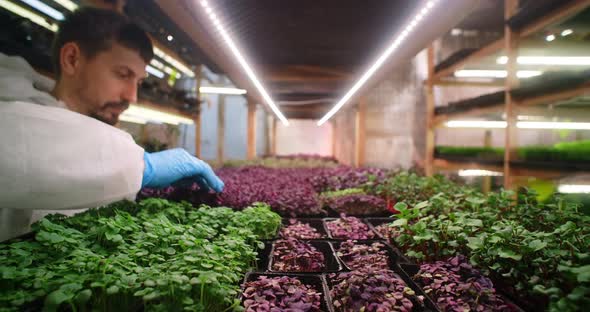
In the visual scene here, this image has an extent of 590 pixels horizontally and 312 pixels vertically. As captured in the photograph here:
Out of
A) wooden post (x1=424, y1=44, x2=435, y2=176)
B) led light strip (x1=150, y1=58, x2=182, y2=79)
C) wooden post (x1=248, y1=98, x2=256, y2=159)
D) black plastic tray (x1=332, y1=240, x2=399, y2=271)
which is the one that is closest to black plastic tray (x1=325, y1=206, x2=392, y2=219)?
black plastic tray (x1=332, y1=240, x2=399, y2=271)

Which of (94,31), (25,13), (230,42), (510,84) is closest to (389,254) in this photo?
(230,42)

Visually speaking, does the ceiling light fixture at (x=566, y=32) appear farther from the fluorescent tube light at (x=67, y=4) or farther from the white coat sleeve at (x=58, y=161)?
the fluorescent tube light at (x=67, y=4)

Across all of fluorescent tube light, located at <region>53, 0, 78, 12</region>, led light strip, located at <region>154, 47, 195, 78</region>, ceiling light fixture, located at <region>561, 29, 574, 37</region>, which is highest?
ceiling light fixture, located at <region>561, 29, 574, 37</region>

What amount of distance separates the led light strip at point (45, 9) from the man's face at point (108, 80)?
590 millimetres

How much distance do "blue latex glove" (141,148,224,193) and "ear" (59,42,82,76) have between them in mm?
689

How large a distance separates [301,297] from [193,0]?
1.22 m

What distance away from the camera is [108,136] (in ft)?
5.77

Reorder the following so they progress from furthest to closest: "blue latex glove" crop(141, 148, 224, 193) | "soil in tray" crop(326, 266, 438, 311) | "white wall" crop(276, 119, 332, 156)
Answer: "white wall" crop(276, 119, 332, 156) → "blue latex glove" crop(141, 148, 224, 193) → "soil in tray" crop(326, 266, 438, 311)

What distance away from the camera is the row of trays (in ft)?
3.73

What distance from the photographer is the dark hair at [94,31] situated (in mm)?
2027

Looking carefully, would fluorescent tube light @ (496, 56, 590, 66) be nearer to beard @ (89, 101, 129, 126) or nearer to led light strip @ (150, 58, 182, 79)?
beard @ (89, 101, 129, 126)

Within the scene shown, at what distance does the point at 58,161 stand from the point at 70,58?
0.87 meters

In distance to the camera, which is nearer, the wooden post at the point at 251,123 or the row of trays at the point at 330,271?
the row of trays at the point at 330,271

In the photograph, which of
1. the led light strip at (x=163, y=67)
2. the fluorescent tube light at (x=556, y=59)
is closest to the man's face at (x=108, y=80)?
the led light strip at (x=163, y=67)
